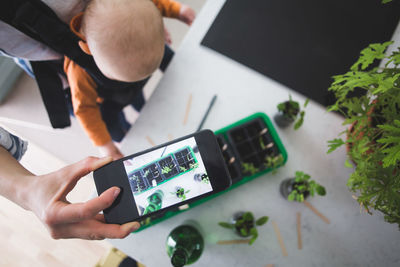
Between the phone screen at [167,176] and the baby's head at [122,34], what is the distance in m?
0.27

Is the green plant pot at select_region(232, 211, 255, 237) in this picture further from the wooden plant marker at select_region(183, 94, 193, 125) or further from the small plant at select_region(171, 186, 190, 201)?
the wooden plant marker at select_region(183, 94, 193, 125)

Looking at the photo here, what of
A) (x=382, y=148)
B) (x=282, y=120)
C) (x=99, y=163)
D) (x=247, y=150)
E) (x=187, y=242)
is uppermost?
(x=382, y=148)

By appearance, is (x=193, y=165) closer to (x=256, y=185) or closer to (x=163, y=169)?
(x=163, y=169)

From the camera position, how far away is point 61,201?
49 centimetres

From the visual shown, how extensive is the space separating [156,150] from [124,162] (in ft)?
0.28

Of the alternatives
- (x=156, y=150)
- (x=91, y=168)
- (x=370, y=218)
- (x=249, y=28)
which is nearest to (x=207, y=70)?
(x=249, y=28)

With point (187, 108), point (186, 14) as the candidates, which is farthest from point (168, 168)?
point (186, 14)

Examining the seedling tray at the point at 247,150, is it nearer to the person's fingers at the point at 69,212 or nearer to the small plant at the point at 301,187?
the small plant at the point at 301,187

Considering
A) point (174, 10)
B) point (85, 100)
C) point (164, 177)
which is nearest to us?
point (164, 177)

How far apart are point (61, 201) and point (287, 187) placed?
63 cm

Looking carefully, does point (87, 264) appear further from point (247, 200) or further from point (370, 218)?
point (370, 218)

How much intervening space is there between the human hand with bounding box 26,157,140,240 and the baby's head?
0.94ft

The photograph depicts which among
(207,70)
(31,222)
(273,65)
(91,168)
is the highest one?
(273,65)

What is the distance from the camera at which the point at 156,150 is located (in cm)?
58
